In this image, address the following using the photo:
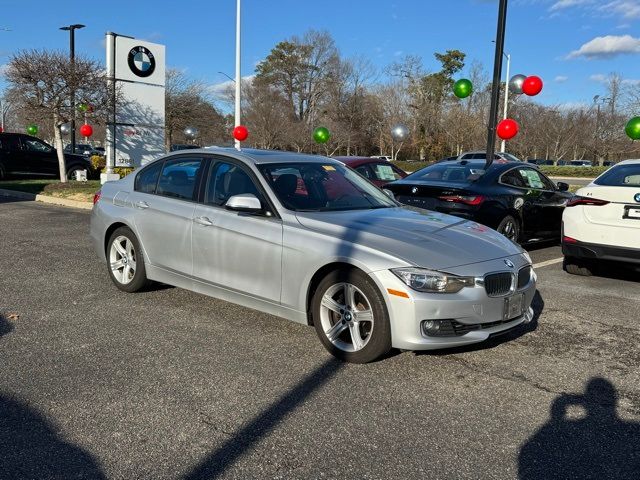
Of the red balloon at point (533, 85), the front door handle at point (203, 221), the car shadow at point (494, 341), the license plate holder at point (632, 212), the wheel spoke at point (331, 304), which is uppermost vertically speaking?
the red balloon at point (533, 85)

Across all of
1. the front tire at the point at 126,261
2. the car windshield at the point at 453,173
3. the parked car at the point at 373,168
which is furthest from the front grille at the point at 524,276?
the parked car at the point at 373,168

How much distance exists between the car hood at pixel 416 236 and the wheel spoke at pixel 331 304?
1.50 feet

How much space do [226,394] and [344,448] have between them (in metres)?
0.96

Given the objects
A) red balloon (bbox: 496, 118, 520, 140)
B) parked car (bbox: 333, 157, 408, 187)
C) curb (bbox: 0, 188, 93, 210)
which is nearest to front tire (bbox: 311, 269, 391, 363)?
parked car (bbox: 333, 157, 408, 187)

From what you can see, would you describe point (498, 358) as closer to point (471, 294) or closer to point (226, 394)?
point (471, 294)

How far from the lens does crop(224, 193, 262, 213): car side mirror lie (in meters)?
4.78

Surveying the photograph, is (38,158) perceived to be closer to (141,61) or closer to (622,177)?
(141,61)

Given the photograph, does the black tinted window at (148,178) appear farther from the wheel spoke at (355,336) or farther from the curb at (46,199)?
the curb at (46,199)

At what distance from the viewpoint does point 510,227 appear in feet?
29.8

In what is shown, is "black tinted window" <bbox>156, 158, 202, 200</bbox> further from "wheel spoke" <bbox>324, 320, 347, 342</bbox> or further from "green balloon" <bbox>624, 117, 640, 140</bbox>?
"green balloon" <bbox>624, 117, 640, 140</bbox>

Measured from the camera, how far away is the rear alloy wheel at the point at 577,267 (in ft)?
25.4

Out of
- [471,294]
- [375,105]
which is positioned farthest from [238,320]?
[375,105]

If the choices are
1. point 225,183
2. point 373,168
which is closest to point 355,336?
point 225,183

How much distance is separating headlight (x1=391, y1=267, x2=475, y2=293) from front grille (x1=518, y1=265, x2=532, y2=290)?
764mm
